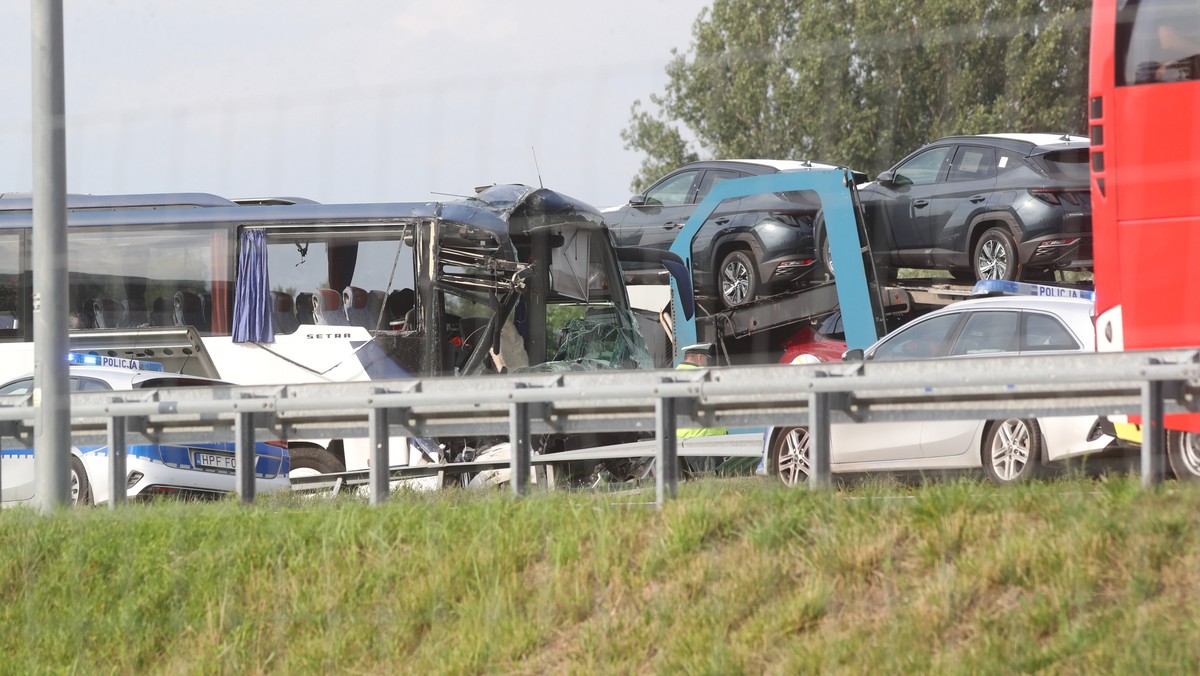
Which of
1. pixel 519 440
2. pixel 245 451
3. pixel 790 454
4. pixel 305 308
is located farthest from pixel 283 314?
pixel 519 440

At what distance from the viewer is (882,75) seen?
1000cm

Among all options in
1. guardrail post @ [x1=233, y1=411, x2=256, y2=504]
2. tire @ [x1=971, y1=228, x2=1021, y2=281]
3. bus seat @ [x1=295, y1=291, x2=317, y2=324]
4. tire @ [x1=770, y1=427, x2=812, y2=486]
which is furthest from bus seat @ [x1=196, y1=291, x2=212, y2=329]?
tire @ [x1=971, y1=228, x2=1021, y2=281]

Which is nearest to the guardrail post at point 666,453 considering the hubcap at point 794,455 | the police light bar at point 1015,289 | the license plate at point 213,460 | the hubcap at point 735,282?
the hubcap at point 794,455

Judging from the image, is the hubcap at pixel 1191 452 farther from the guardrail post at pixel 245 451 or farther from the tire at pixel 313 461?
the tire at pixel 313 461

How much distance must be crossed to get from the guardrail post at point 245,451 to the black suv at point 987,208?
8.60 metres

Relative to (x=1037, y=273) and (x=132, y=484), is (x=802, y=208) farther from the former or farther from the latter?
(x=132, y=484)

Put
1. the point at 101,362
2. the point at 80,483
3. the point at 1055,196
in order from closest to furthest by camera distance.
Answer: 1. the point at 80,483
2. the point at 101,362
3. the point at 1055,196

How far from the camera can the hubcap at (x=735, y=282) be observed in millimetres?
16984

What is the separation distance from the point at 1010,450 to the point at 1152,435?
153 inches

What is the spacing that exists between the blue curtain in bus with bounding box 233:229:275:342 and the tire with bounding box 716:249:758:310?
17.9 feet

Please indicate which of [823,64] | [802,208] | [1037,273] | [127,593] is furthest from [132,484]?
[1037,273]

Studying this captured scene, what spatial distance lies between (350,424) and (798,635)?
374cm

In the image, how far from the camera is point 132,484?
39.2 feet

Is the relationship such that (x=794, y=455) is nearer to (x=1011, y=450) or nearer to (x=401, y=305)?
(x=1011, y=450)
